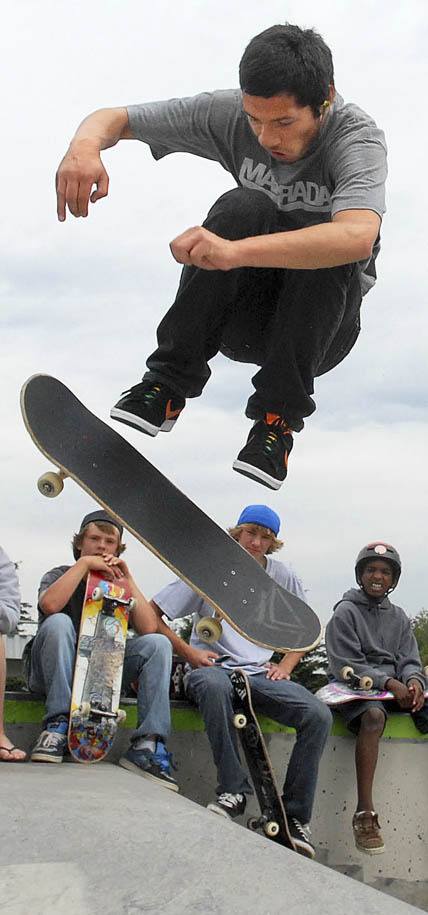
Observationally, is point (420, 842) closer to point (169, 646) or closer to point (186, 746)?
point (186, 746)

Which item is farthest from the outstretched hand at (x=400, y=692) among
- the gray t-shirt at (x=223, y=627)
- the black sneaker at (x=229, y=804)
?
the black sneaker at (x=229, y=804)

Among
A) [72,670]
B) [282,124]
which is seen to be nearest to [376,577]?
[72,670]

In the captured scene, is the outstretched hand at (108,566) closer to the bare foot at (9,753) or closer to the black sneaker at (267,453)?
the bare foot at (9,753)

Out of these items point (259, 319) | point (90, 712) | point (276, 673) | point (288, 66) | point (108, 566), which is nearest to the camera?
point (288, 66)

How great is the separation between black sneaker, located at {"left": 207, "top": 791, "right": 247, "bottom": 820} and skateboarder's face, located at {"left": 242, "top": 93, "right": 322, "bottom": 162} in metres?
3.03

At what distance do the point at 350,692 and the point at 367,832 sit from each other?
2.48 ft

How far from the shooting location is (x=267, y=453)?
4082 mm

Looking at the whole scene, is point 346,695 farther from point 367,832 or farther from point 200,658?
point 200,658

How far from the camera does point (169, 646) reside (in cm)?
526

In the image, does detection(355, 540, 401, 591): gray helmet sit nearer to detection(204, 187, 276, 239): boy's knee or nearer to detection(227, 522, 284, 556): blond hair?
detection(227, 522, 284, 556): blond hair

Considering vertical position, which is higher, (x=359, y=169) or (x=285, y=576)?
(x=359, y=169)

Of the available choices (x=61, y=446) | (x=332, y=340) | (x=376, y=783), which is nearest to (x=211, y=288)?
(x=332, y=340)

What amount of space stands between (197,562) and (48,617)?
128 cm

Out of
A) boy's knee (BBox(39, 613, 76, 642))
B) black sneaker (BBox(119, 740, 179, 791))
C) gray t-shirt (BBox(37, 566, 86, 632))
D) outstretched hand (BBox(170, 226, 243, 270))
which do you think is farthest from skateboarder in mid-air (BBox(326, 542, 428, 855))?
outstretched hand (BBox(170, 226, 243, 270))
